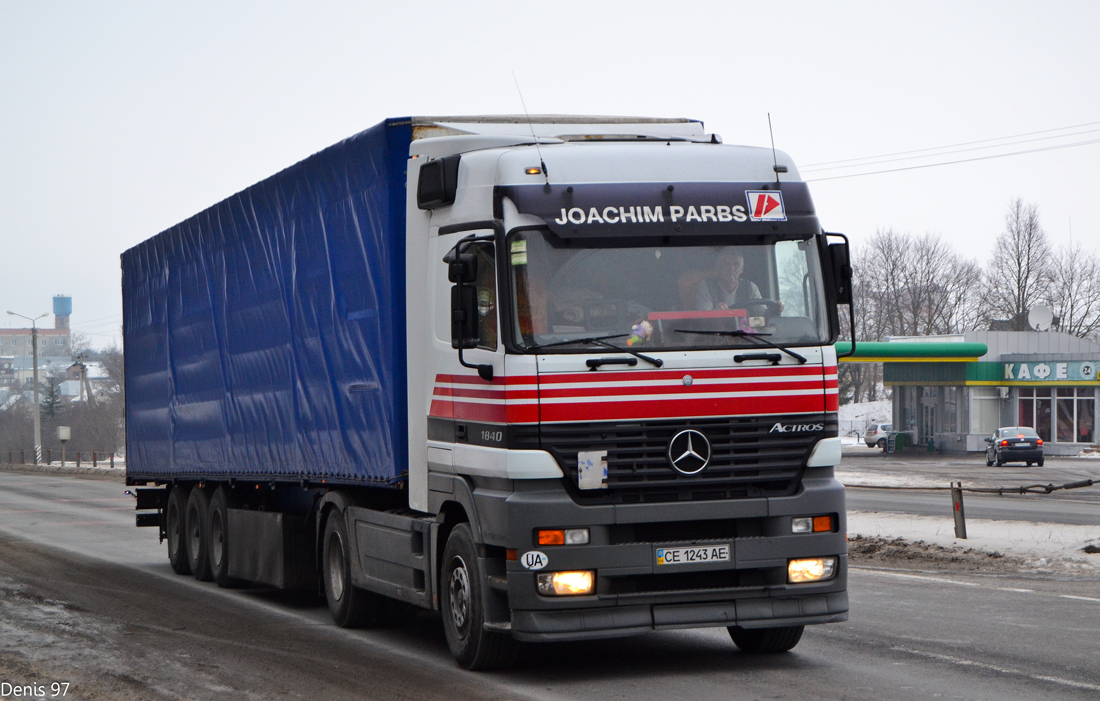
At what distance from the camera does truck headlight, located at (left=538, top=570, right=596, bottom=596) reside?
26.4ft

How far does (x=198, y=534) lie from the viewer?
616 inches

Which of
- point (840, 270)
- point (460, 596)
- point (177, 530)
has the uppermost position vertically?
point (840, 270)

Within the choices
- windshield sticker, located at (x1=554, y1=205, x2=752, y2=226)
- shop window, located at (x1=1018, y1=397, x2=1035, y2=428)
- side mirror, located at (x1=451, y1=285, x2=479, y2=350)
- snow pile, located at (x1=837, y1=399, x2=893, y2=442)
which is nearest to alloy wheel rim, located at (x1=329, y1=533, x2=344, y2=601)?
side mirror, located at (x1=451, y1=285, x2=479, y2=350)

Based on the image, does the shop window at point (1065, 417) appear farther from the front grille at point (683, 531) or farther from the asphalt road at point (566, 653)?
the front grille at point (683, 531)

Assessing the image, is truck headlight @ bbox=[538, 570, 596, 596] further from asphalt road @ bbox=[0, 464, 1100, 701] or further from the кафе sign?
the кафе sign

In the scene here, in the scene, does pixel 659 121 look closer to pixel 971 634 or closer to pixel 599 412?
pixel 599 412

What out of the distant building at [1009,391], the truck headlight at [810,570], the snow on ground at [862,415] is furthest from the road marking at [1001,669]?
the snow on ground at [862,415]

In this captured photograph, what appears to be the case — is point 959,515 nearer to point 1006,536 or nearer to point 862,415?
point 1006,536

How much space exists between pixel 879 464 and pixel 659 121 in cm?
4050

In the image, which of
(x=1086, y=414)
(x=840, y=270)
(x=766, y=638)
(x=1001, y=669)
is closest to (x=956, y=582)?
(x=766, y=638)

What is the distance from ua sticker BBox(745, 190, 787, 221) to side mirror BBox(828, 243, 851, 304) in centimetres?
40

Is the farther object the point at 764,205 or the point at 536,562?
the point at 764,205

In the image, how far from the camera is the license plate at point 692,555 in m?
8.20

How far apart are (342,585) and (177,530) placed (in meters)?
6.19
